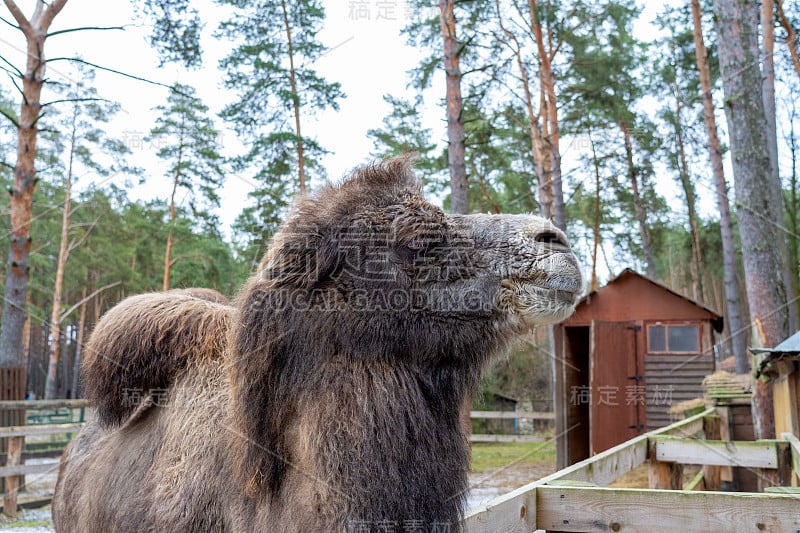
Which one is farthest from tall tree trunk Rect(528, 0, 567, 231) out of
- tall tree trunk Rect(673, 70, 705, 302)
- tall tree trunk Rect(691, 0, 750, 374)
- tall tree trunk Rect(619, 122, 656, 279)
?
tall tree trunk Rect(673, 70, 705, 302)

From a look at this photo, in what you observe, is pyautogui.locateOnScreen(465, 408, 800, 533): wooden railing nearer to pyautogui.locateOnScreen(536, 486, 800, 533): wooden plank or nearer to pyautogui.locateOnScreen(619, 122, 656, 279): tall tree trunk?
pyautogui.locateOnScreen(536, 486, 800, 533): wooden plank

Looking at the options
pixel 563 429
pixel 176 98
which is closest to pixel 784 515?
pixel 563 429

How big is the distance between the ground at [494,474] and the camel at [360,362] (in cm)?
664

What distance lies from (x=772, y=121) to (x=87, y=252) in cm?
2977

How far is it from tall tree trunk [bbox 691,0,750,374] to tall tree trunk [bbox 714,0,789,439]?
293 inches

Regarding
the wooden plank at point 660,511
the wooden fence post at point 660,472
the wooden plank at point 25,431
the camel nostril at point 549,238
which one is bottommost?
the wooden plank at point 25,431

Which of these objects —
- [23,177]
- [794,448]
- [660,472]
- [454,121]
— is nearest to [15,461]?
[23,177]

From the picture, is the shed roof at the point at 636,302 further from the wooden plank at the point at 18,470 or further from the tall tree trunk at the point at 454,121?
the wooden plank at the point at 18,470

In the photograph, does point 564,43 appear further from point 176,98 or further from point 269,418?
point 269,418

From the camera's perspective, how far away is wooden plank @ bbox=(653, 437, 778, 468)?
536cm

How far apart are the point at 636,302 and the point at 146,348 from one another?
14468 millimetres

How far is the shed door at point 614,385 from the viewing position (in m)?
14.2

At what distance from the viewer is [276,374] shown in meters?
2.12

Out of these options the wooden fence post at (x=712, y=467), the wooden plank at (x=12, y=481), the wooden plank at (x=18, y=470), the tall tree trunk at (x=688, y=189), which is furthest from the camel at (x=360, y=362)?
the tall tree trunk at (x=688, y=189)
